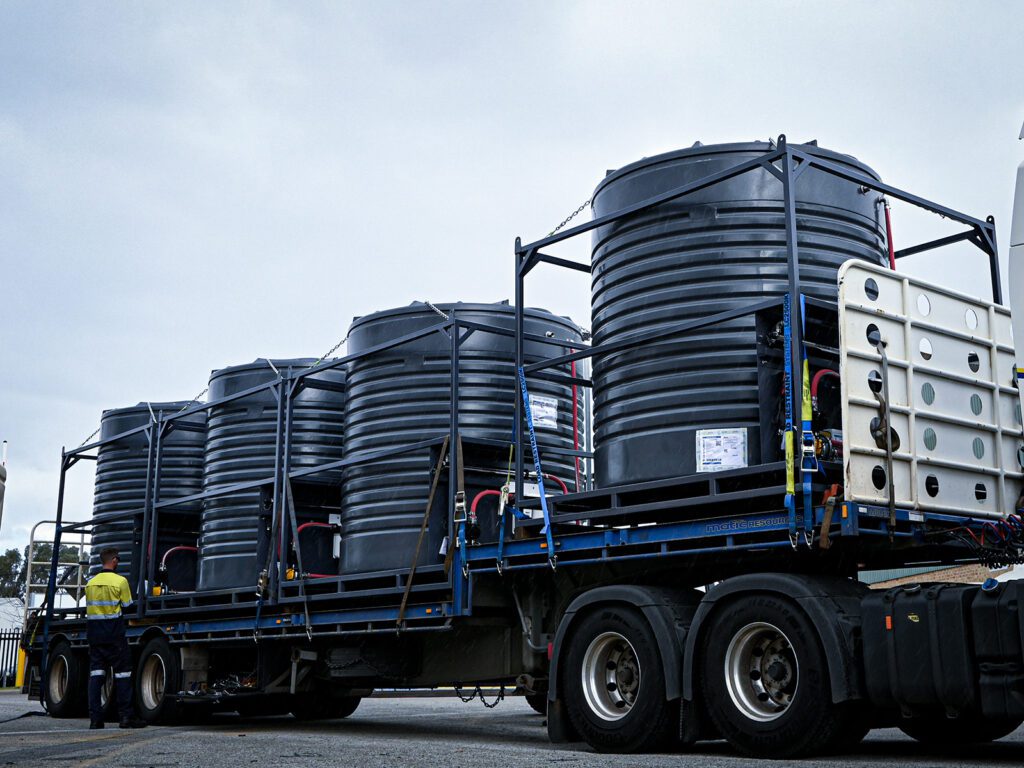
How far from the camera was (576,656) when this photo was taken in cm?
905

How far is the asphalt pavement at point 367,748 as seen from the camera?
7484 mm

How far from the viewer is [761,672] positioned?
7.86 metres

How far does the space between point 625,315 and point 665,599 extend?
2.24 m

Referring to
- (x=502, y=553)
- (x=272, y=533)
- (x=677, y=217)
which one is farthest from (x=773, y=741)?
(x=272, y=533)

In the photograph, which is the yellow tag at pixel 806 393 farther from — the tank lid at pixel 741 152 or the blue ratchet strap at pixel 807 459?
the tank lid at pixel 741 152

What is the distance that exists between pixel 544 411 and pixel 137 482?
7.79m

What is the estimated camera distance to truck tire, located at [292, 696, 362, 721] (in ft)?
49.0

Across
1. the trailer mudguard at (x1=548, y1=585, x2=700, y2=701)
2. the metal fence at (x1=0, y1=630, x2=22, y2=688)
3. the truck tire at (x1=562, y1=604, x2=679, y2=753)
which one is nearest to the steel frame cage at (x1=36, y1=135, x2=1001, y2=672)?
the trailer mudguard at (x1=548, y1=585, x2=700, y2=701)

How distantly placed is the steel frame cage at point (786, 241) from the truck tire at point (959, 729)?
9.16 ft

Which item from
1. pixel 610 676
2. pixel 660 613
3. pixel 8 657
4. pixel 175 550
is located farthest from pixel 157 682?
pixel 8 657

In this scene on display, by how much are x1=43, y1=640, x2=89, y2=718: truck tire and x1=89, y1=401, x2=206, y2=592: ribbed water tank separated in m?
1.20

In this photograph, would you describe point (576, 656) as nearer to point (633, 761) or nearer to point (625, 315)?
point (633, 761)

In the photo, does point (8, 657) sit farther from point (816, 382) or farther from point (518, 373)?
point (816, 382)

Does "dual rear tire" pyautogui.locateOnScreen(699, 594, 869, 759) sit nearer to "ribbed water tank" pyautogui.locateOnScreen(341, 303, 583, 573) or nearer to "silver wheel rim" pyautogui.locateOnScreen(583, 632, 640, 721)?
"silver wheel rim" pyautogui.locateOnScreen(583, 632, 640, 721)
